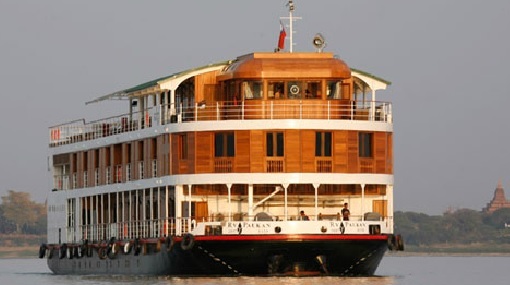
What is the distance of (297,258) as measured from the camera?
58.4 m

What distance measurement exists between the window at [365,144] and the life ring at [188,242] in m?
6.60

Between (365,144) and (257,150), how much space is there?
150 inches

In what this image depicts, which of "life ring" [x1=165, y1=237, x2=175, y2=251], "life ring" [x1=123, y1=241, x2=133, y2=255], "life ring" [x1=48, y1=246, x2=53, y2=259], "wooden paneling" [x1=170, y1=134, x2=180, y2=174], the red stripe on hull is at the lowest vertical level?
"life ring" [x1=48, y1=246, x2=53, y2=259]

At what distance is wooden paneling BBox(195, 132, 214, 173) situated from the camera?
60.5 m

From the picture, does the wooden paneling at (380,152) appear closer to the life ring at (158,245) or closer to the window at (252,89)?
the window at (252,89)

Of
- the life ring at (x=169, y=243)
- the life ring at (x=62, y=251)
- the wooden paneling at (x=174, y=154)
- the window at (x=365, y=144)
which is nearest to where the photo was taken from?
the life ring at (x=169, y=243)

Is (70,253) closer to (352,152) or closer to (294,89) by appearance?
(294,89)

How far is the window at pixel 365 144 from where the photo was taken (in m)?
61.1

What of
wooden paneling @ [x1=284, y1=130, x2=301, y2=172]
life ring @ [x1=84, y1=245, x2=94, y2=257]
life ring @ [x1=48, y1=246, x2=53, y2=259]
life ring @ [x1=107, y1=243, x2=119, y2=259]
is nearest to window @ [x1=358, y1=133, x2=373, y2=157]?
wooden paneling @ [x1=284, y1=130, x2=301, y2=172]

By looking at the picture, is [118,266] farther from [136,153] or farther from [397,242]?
[397,242]

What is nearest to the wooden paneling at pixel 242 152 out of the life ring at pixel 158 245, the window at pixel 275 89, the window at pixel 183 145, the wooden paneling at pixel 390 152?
the window at pixel 183 145

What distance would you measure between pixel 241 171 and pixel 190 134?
7.47 ft

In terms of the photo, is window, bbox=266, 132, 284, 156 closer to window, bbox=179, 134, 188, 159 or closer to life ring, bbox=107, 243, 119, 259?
window, bbox=179, 134, 188, 159

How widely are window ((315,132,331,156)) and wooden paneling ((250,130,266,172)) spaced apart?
1.74 metres
